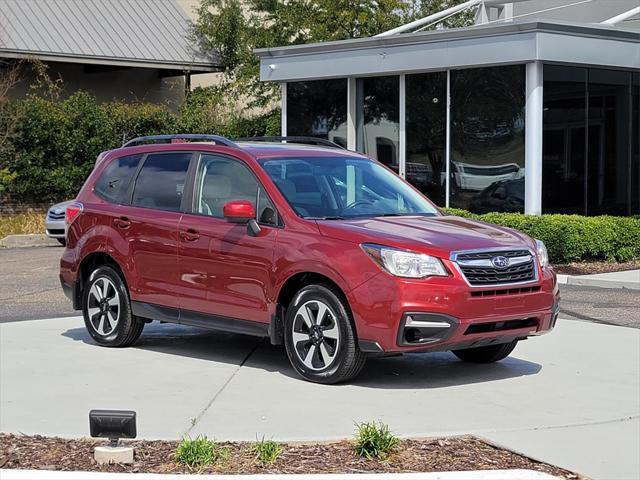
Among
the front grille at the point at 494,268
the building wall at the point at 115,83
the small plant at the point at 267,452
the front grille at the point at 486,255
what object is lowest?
the small plant at the point at 267,452

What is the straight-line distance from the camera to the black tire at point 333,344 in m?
8.49

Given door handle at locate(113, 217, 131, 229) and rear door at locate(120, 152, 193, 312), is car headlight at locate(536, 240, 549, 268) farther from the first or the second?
door handle at locate(113, 217, 131, 229)

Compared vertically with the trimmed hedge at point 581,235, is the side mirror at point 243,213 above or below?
above

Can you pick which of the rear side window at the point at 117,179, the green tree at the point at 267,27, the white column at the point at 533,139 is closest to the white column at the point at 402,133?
the white column at the point at 533,139

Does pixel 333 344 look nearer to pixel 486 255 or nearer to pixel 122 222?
pixel 486 255

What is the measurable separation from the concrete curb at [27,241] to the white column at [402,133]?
7.28 metres

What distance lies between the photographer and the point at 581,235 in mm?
18375

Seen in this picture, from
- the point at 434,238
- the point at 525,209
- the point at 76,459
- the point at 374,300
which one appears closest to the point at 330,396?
the point at 374,300

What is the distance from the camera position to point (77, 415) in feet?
25.1

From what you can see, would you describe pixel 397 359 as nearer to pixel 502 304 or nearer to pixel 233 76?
pixel 502 304

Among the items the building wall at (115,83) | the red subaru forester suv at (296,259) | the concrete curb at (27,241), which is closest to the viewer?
the red subaru forester suv at (296,259)

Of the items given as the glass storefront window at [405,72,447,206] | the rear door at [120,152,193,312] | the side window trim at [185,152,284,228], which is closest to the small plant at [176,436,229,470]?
the side window trim at [185,152,284,228]

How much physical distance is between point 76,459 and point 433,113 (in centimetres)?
1676

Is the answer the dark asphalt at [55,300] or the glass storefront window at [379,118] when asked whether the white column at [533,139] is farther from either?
the dark asphalt at [55,300]
